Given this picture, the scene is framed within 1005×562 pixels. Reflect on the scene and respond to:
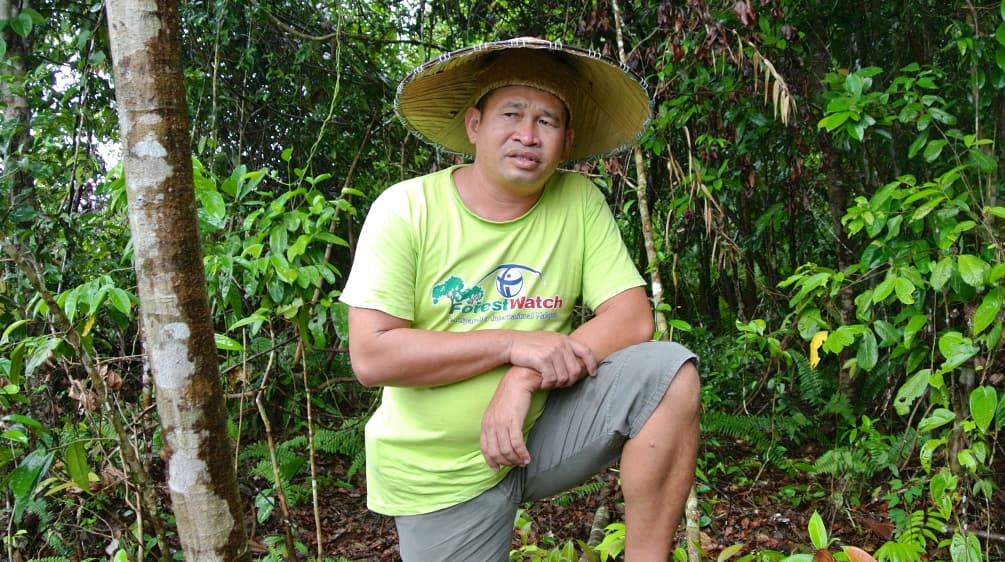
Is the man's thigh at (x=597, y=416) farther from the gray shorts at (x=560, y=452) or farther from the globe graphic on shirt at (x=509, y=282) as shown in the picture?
the globe graphic on shirt at (x=509, y=282)

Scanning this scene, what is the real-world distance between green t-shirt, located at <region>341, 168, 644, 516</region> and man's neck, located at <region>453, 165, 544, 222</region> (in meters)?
0.03

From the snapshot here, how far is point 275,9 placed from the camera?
4.77m

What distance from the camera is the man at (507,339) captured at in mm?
1951

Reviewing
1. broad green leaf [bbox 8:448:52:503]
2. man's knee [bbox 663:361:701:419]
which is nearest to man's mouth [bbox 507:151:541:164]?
man's knee [bbox 663:361:701:419]

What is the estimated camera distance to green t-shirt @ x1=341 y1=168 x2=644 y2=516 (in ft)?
6.75

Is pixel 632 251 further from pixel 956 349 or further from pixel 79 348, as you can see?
pixel 79 348

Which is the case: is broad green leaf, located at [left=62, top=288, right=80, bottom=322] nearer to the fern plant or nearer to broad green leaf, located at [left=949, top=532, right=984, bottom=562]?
the fern plant

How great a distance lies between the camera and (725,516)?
4023 mm

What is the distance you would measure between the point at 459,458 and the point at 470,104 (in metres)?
1.10

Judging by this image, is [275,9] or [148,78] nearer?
[148,78]

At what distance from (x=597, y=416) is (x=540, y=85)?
3.03ft

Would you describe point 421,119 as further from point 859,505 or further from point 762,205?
point 762,205

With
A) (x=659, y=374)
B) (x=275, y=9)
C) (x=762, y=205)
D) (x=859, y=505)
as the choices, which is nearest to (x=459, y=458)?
(x=659, y=374)

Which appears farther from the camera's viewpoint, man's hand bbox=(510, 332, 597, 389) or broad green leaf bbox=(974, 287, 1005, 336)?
broad green leaf bbox=(974, 287, 1005, 336)
